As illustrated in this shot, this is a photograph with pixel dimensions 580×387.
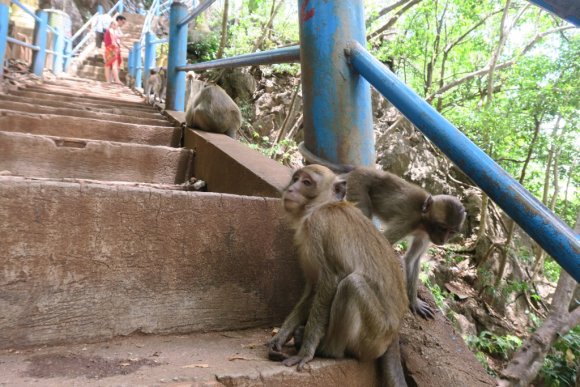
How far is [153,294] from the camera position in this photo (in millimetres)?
1971

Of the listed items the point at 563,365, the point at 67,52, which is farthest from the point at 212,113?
the point at 67,52

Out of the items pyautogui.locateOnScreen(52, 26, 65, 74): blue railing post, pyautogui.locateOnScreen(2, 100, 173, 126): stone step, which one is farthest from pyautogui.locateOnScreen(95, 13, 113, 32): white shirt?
pyautogui.locateOnScreen(2, 100, 173, 126): stone step

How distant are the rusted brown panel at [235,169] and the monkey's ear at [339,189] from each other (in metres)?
0.32

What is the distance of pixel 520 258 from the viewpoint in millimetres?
12828

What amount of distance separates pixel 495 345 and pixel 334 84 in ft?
28.0

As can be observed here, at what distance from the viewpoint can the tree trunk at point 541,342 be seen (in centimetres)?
642

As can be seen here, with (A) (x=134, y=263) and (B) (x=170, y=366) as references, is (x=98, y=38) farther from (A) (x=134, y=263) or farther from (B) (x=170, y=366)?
(B) (x=170, y=366)

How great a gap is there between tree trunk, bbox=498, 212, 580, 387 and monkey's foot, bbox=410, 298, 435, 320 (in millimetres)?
4621

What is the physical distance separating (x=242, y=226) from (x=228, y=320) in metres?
0.44

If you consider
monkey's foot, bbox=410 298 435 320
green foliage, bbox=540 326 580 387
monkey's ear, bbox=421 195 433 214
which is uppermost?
monkey's ear, bbox=421 195 433 214

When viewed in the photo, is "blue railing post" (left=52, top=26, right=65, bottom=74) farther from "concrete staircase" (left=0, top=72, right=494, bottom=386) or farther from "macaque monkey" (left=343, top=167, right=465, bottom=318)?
"concrete staircase" (left=0, top=72, right=494, bottom=386)

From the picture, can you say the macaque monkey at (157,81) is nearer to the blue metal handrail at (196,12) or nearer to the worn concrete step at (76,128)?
the blue metal handrail at (196,12)

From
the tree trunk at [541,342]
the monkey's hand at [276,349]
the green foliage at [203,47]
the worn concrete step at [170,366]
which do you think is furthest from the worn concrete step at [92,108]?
the green foliage at [203,47]

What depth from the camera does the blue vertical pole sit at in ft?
7.55
